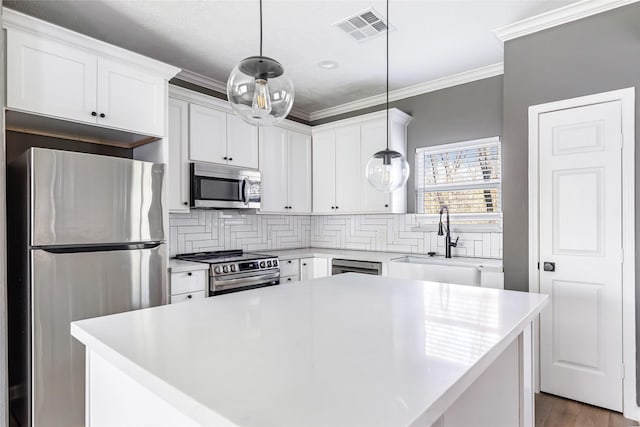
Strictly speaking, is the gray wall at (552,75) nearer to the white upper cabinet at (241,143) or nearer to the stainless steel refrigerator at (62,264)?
the white upper cabinet at (241,143)

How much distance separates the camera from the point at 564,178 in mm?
2551

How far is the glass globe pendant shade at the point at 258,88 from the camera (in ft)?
4.81

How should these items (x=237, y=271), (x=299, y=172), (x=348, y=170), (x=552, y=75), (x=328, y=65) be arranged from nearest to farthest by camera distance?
1. (x=552, y=75)
2. (x=237, y=271)
3. (x=328, y=65)
4. (x=348, y=170)
5. (x=299, y=172)

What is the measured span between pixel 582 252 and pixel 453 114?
1.81m

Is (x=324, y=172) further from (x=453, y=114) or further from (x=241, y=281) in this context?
(x=241, y=281)

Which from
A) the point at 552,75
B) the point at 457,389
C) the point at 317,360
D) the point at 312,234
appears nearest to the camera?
the point at 457,389

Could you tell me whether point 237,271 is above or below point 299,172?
below

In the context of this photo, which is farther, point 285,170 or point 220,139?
point 285,170

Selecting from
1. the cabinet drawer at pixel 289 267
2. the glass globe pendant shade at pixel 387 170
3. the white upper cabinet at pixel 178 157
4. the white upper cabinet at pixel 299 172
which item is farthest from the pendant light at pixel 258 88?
the white upper cabinet at pixel 299 172

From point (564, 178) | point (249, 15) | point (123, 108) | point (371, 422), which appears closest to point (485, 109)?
point (564, 178)

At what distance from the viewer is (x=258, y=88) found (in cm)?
149

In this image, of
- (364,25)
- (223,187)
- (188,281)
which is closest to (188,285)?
(188,281)

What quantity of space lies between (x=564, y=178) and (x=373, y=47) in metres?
1.74

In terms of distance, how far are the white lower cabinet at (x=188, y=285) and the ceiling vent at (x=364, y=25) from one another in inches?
86.0
